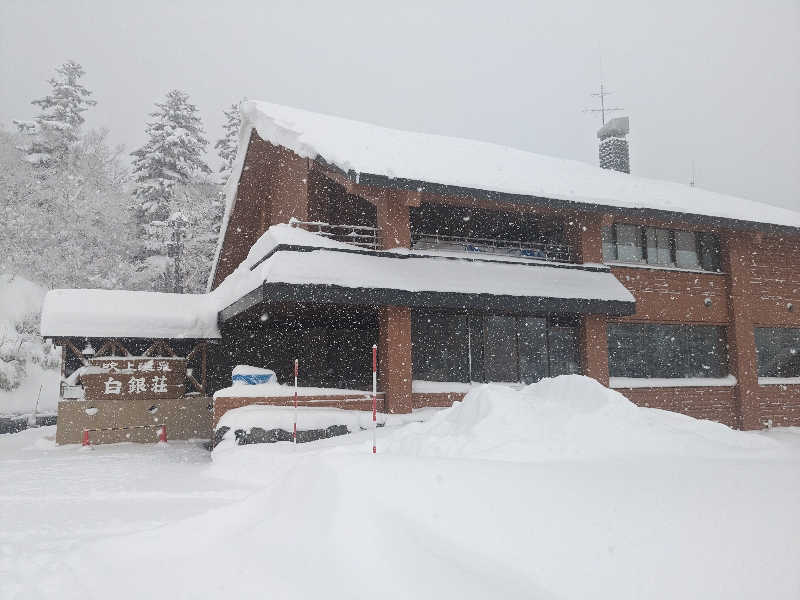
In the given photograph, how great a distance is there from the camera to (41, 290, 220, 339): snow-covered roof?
1470cm

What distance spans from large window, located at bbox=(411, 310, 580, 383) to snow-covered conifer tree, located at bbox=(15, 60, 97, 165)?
101 ft

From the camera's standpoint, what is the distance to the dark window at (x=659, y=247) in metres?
16.5

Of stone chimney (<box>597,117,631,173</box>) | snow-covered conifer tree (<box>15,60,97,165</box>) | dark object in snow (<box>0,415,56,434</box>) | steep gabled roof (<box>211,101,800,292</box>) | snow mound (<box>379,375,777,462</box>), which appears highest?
snow-covered conifer tree (<box>15,60,97,165</box>)

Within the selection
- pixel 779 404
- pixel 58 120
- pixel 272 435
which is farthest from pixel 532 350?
pixel 58 120

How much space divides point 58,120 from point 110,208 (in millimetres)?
7057

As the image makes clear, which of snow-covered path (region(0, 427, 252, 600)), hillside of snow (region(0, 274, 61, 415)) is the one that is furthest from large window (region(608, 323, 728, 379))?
hillside of snow (region(0, 274, 61, 415))

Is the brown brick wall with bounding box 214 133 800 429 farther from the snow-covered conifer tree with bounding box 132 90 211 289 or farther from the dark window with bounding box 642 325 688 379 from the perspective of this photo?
the snow-covered conifer tree with bounding box 132 90 211 289

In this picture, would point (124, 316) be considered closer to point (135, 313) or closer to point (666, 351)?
point (135, 313)

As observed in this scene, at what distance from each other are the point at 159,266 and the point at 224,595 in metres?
29.7

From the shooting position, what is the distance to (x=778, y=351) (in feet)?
58.3

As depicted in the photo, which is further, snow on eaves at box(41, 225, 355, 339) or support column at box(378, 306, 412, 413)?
snow on eaves at box(41, 225, 355, 339)

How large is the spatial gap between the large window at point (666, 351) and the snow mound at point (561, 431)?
8293mm

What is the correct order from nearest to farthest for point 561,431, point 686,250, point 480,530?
point 480,530
point 561,431
point 686,250

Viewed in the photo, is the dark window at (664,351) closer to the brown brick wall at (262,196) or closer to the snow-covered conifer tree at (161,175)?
the brown brick wall at (262,196)
